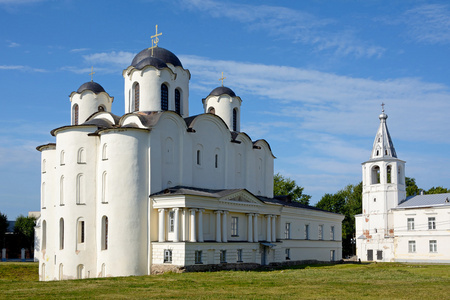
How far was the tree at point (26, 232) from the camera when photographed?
74.2m

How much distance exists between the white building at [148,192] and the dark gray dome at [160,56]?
10cm

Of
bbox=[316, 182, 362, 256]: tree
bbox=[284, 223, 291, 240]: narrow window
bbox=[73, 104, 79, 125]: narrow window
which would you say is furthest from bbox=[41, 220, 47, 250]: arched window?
bbox=[316, 182, 362, 256]: tree

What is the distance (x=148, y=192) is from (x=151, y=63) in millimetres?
9548

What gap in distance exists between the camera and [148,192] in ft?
113

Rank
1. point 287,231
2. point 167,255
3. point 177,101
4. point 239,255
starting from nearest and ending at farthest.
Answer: point 167,255, point 239,255, point 177,101, point 287,231

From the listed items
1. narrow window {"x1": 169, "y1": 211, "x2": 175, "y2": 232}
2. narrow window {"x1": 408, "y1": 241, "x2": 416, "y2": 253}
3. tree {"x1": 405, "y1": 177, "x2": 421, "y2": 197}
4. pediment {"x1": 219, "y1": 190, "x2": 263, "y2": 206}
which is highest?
tree {"x1": 405, "y1": 177, "x2": 421, "y2": 197}

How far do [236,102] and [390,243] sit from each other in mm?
23670

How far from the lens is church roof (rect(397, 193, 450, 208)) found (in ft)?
181

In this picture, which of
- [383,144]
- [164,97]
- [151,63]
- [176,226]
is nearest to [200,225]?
[176,226]

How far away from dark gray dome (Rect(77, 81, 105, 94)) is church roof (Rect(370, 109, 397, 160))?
31.4m

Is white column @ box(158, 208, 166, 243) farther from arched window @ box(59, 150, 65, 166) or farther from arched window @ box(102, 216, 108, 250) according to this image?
arched window @ box(59, 150, 65, 166)

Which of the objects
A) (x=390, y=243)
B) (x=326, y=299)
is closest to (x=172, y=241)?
(x=326, y=299)

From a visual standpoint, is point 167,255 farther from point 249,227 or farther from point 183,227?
point 249,227

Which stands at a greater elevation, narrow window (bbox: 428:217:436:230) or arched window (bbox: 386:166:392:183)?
arched window (bbox: 386:166:392:183)
